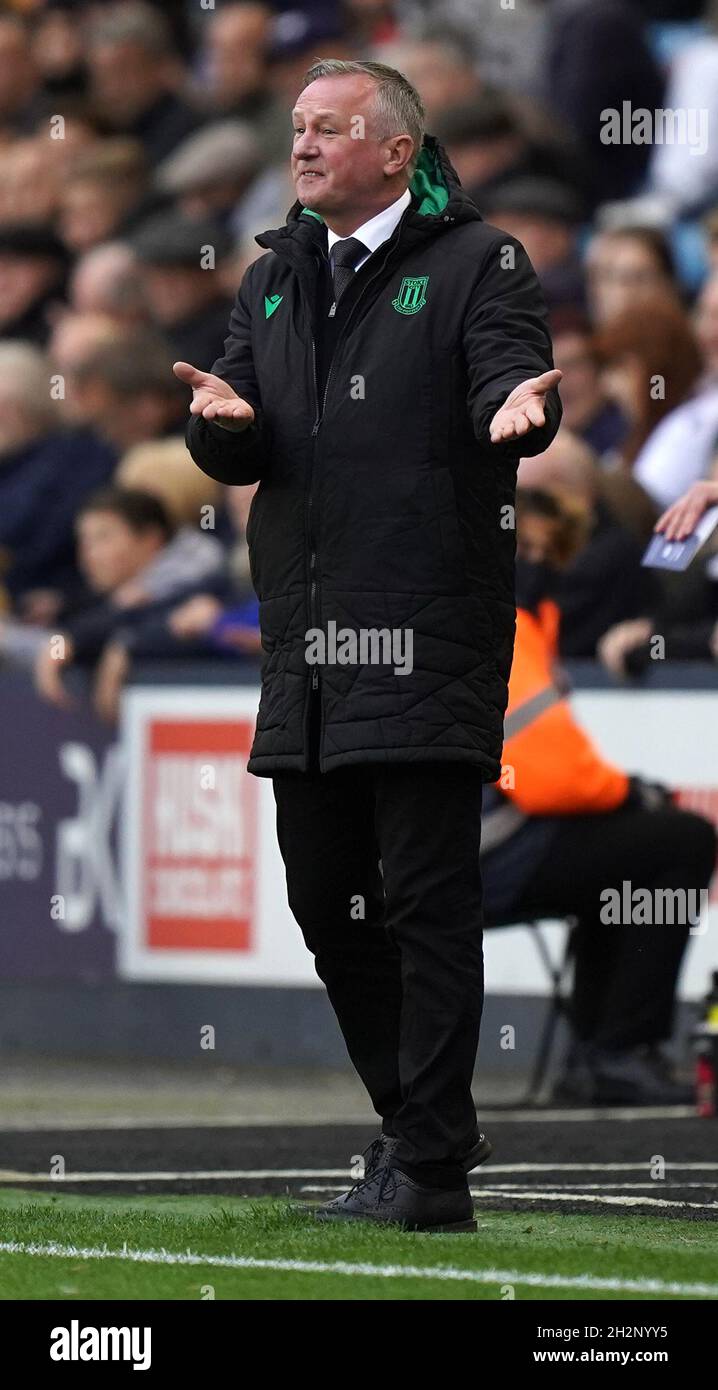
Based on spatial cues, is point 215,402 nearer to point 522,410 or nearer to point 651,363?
point 522,410

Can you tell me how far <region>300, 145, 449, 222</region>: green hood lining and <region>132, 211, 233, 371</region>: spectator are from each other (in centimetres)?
839

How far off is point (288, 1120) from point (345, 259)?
13.8ft

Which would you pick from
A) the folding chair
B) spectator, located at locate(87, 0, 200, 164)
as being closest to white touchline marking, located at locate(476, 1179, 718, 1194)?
the folding chair

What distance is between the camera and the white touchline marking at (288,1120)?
915cm

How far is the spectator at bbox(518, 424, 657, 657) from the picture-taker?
35.7 ft

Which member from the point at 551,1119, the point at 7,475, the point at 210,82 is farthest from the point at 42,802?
the point at 210,82

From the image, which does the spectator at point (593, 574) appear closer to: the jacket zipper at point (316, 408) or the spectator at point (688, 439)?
the spectator at point (688, 439)

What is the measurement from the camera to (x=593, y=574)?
11.0 meters

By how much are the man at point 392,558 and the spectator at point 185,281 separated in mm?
8604

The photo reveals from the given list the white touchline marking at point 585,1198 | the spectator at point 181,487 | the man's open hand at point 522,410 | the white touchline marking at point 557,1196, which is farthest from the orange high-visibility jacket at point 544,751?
the man's open hand at point 522,410

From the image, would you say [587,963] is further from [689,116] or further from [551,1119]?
[689,116]

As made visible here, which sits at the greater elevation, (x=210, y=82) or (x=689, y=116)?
(x=210, y=82)

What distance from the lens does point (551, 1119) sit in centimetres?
927

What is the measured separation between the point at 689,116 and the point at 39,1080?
5.62 meters
